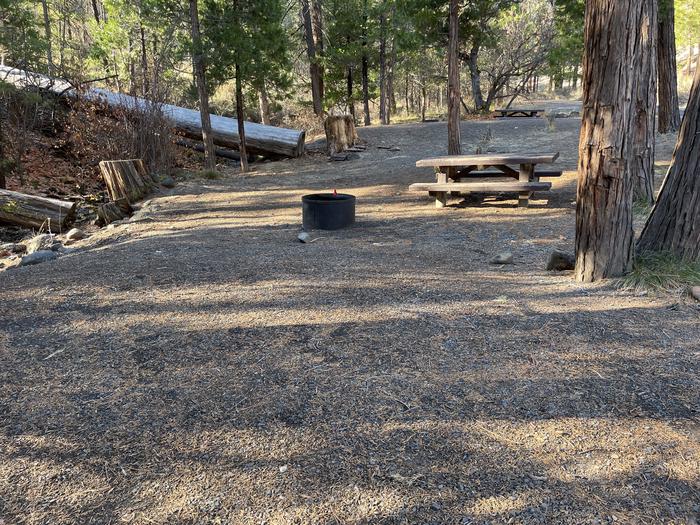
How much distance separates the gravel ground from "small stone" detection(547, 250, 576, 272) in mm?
158

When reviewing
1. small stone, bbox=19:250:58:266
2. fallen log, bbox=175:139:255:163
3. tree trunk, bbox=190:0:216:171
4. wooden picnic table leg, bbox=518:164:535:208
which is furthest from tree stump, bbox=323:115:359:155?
small stone, bbox=19:250:58:266

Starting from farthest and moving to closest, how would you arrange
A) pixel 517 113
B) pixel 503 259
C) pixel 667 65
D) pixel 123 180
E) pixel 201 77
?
pixel 517 113 < pixel 667 65 < pixel 201 77 < pixel 123 180 < pixel 503 259

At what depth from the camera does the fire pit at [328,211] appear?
6.47 metres

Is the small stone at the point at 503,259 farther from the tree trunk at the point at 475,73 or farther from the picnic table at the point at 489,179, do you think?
the tree trunk at the point at 475,73

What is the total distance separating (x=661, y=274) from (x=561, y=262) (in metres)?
0.81

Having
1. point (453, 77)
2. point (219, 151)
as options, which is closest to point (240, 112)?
point (219, 151)

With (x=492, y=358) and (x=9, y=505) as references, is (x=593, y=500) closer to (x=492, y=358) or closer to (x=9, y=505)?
(x=492, y=358)

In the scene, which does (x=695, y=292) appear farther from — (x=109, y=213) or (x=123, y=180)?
(x=123, y=180)

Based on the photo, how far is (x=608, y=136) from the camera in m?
3.90

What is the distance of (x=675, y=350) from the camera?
118 inches

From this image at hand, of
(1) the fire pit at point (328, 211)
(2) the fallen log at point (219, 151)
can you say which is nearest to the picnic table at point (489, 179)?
(1) the fire pit at point (328, 211)

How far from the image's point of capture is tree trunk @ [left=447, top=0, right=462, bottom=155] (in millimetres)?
8969

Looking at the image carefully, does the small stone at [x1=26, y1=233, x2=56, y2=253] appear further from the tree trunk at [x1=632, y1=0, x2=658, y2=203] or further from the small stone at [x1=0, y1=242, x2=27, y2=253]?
the tree trunk at [x1=632, y1=0, x2=658, y2=203]

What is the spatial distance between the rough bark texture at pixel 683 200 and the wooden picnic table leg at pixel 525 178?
3.19m
